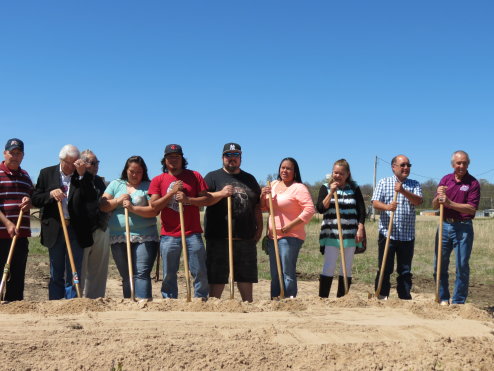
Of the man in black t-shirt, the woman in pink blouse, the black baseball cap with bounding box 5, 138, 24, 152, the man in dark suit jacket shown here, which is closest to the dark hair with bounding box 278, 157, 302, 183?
the woman in pink blouse

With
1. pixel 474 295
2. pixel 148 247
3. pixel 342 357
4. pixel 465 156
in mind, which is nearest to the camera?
pixel 342 357

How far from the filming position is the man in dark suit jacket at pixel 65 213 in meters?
6.24

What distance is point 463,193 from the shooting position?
7.00m

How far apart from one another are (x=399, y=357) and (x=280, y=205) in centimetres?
249

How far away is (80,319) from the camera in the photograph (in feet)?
17.6

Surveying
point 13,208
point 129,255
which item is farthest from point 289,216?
point 13,208

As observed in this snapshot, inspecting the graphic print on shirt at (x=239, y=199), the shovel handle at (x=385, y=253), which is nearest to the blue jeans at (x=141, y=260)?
the graphic print on shirt at (x=239, y=199)

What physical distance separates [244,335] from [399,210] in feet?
9.83

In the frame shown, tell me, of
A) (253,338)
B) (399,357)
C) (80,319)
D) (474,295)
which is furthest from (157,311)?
(474,295)

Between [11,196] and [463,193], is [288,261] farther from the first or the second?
[11,196]

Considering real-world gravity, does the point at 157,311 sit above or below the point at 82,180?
below

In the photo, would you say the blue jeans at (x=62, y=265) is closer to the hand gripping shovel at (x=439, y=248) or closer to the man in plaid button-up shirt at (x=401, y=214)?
the man in plaid button-up shirt at (x=401, y=214)

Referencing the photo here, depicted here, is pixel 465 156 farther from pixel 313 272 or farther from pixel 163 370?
pixel 313 272

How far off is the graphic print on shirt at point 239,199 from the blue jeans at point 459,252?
269 centimetres
